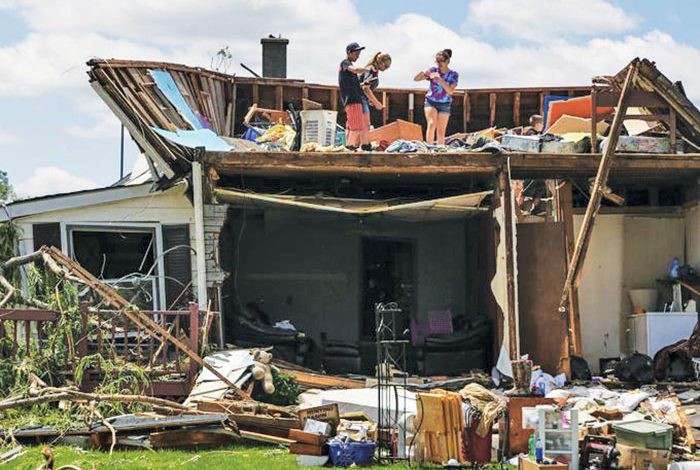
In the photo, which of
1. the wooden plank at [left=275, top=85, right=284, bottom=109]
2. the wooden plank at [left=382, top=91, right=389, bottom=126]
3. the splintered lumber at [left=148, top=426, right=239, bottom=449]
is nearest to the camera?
the splintered lumber at [left=148, top=426, right=239, bottom=449]

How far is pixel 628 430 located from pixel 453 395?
166 cm

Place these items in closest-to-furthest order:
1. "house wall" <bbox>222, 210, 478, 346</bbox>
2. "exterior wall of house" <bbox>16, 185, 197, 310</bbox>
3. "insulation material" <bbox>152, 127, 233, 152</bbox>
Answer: "insulation material" <bbox>152, 127, 233, 152</bbox>, "exterior wall of house" <bbox>16, 185, 197, 310</bbox>, "house wall" <bbox>222, 210, 478, 346</bbox>

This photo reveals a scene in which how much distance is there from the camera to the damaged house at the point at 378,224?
45.5 ft

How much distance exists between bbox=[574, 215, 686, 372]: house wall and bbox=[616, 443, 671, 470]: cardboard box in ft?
21.4

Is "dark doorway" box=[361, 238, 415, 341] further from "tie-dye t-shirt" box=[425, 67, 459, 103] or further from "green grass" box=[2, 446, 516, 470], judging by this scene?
"green grass" box=[2, 446, 516, 470]

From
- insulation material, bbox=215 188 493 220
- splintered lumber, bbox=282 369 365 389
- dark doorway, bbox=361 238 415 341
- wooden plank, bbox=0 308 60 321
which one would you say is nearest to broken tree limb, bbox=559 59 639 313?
insulation material, bbox=215 188 493 220

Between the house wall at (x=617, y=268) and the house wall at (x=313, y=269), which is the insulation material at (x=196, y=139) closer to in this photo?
the house wall at (x=313, y=269)

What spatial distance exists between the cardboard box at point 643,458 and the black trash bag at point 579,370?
4.84 metres

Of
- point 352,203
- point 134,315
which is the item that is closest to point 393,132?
point 352,203

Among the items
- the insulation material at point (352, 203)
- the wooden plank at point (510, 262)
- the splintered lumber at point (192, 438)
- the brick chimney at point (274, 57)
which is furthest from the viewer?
the brick chimney at point (274, 57)

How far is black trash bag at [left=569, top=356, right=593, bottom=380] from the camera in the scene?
1395cm

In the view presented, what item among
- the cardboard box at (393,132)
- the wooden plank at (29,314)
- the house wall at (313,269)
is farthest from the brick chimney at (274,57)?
→ the wooden plank at (29,314)

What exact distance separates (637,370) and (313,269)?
6.20 metres

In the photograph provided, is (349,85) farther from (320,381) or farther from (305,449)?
(305,449)
